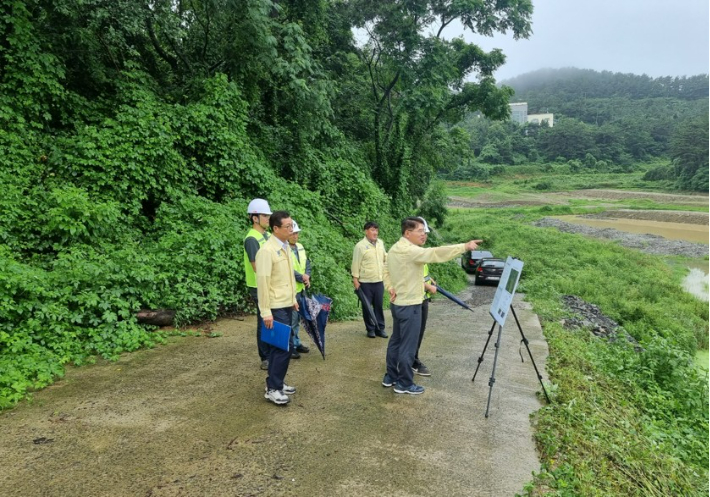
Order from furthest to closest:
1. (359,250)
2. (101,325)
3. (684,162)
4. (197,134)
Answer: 1. (684,162)
2. (197,134)
3. (359,250)
4. (101,325)

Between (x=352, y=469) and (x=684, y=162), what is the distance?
7030 centimetres

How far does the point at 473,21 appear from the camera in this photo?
17.1 metres

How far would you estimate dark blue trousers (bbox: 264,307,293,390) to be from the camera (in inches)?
152

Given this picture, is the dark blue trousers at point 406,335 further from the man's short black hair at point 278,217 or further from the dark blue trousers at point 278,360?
the man's short black hair at point 278,217

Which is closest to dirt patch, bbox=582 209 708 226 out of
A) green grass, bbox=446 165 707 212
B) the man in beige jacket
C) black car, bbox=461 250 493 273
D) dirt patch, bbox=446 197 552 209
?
green grass, bbox=446 165 707 212

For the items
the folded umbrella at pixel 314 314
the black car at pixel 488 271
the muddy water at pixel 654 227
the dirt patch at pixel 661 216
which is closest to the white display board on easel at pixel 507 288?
the folded umbrella at pixel 314 314

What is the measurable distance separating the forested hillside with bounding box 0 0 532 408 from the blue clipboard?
2.25 metres

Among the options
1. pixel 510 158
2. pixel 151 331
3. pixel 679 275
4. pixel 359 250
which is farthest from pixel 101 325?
pixel 510 158

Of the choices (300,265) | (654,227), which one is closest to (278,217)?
(300,265)

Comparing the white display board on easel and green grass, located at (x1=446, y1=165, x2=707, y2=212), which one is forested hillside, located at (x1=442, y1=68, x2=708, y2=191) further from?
the white display board on easel

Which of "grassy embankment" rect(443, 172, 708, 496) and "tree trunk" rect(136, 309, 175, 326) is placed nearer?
"grassy embankment" rect(443, 172, 708, 496)

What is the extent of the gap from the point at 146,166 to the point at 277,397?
222 inches

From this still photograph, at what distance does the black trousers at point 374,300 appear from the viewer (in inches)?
249

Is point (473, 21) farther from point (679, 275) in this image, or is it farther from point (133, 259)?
point (679, 275)
